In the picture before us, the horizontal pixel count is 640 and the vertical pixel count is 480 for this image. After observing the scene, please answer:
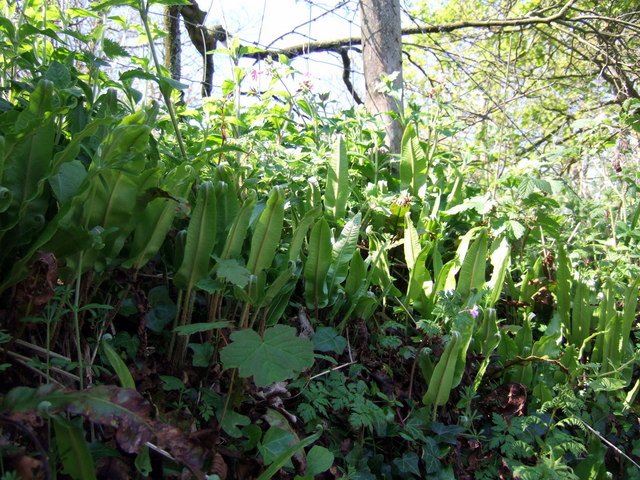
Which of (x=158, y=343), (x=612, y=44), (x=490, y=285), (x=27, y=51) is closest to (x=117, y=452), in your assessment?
(x=158, y=343)

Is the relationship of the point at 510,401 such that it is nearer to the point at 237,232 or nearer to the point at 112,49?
the point at 237,232

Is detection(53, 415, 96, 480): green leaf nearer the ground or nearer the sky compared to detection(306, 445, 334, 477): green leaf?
nearer the sky

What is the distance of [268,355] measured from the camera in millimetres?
1231

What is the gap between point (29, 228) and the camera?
129 cm

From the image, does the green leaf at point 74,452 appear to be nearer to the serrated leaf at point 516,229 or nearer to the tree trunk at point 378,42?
the serrated leaf at point 516,229

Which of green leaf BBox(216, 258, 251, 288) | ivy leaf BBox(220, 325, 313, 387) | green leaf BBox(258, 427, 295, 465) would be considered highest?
green leaf BBox(216, 258, 251, 288)

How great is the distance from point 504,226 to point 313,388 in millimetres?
1258

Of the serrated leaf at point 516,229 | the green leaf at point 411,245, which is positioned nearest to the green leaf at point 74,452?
the green leaf at point 411,245

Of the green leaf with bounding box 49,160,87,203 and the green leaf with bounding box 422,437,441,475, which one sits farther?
the green leaf with bounding box 422,437,441,475

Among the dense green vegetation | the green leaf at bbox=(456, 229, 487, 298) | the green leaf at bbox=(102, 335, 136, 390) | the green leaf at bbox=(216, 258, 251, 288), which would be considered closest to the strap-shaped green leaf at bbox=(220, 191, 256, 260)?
the dense green vegetation

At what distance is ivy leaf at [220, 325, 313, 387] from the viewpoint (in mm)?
1177

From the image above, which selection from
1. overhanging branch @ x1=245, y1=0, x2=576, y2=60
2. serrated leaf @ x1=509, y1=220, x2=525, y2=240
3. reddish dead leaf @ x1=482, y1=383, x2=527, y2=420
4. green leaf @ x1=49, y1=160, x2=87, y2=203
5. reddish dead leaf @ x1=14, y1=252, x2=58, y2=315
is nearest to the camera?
reddish dead leaf @ x1=14, y1=252, x2=58, y2=315

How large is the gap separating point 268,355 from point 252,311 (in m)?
0.51

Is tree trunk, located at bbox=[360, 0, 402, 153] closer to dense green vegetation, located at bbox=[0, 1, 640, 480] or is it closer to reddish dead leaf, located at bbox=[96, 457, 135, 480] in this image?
dense green vegetation, located at bbox=[0, 1, 640, 480]
